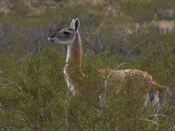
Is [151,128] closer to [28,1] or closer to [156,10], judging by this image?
[156,10]

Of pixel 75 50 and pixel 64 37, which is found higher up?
pixel 64 37

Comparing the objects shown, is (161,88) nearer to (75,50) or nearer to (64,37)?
(75,50)

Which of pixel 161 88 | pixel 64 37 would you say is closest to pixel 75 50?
pixel 64 37

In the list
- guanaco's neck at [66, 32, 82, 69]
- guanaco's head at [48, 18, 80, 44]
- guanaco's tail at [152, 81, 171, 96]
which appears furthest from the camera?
guanaco's head at [48, 18, 80, 44]

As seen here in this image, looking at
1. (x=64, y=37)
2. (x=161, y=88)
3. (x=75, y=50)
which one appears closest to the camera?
(x=161, y=88)

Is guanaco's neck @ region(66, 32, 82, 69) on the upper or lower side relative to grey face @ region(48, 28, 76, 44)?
lower

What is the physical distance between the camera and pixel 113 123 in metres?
3.33

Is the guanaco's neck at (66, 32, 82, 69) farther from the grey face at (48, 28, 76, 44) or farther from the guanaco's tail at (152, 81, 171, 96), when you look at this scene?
the guanaco's tail at (152, 81, 171, 96)

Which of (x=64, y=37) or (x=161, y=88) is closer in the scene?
(x=161, y=88)

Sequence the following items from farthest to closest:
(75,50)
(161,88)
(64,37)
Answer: (64,37)
(75,50)
(161,88)

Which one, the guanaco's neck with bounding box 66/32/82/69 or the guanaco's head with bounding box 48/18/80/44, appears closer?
the guanaco's neck with bounding box 66/32/82/69

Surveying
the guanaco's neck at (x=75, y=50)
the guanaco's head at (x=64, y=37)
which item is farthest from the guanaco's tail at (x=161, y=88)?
the guanaco's head at (x=64, y=37)

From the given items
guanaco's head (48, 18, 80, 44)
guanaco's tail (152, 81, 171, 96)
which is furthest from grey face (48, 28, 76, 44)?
guanaco's tail (152, 81, 171, 96)

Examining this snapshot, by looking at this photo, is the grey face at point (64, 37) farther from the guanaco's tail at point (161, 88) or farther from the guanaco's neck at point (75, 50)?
the guanaco's tail at point (161, 88)
